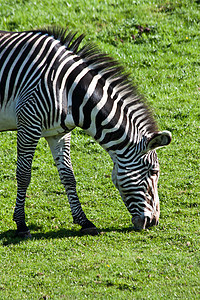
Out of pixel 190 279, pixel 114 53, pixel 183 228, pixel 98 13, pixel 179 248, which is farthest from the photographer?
pixel 98 13

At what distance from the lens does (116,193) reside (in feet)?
33.3

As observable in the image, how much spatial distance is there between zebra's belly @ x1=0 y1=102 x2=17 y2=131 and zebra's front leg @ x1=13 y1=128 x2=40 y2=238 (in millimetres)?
378

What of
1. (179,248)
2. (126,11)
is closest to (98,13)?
(126,11)

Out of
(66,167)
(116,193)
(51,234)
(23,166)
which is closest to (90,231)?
(51,234)

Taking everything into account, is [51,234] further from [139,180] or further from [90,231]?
[139,180]

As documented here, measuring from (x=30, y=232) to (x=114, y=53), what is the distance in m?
8.66

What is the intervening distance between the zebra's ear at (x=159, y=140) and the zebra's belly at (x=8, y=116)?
2.35 metres

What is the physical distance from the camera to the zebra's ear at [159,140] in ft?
24.0

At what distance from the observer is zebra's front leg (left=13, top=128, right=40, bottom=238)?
309 inches

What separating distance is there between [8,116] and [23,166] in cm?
88

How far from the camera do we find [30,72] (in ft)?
26.1

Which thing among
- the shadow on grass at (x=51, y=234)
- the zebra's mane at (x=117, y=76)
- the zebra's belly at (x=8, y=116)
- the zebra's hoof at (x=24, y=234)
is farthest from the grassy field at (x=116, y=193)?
the zebra's mane at (x=117, y=76)

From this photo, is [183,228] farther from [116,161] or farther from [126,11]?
[126,11]

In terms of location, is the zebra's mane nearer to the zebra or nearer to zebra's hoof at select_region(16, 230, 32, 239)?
the zebra
